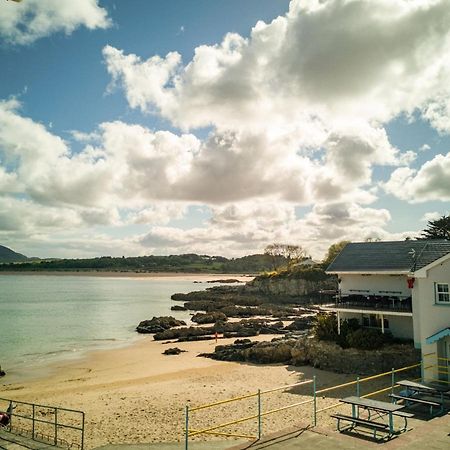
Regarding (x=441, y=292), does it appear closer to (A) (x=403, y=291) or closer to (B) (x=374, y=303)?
(A) (x=403, y=291)

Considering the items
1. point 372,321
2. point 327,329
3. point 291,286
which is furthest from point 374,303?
point 291,286

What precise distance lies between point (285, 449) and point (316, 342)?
57.7 ft

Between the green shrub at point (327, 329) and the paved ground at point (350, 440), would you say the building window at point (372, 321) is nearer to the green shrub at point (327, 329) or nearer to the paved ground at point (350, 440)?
the green shrub at point (327, 329)

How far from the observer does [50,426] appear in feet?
59.6

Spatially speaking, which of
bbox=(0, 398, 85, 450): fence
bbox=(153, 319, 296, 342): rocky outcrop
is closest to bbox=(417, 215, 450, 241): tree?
bbox=(153, 319, 296, 342): rocky outcrop

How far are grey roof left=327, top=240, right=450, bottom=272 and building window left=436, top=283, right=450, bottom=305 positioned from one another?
189 centimetres

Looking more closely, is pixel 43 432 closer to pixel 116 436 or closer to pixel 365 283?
pixel 116 436

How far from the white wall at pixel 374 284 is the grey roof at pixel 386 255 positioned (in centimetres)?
88

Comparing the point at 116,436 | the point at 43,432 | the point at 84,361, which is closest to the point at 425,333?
the point at 116,436

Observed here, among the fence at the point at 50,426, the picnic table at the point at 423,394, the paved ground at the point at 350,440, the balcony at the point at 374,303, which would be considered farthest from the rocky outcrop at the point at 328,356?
the fence at the point at 50,426

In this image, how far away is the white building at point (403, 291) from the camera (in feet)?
63.3

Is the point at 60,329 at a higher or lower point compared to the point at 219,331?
lower

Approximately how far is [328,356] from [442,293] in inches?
328

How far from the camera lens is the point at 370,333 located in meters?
25.0
